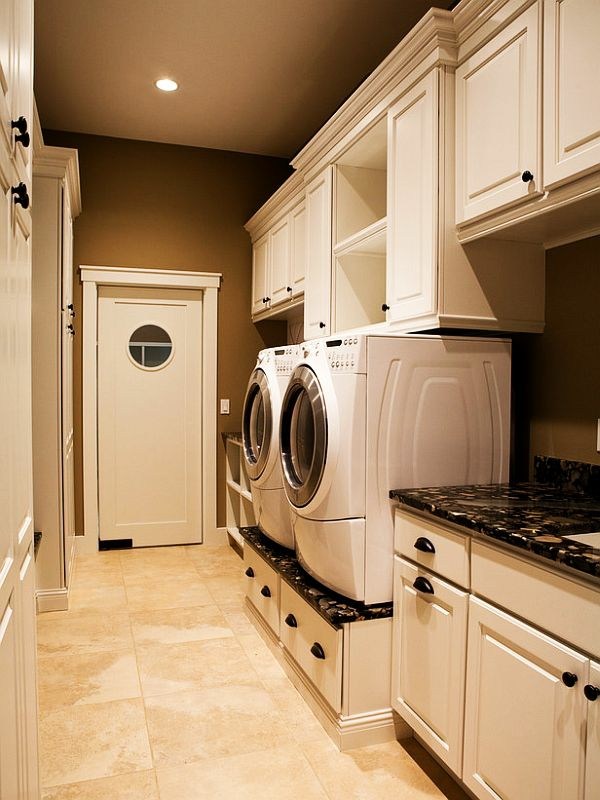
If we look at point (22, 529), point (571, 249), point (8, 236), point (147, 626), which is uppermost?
point (571, 249)

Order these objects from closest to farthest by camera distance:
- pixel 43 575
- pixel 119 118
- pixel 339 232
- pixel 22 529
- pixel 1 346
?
pixel 1 346, pixel 22 529, pixel 339 232, pixel 43 575, pixel 119 118

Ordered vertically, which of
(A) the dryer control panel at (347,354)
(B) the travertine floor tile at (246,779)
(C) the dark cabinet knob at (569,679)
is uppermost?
(A) the dryer control panel at (347,354)

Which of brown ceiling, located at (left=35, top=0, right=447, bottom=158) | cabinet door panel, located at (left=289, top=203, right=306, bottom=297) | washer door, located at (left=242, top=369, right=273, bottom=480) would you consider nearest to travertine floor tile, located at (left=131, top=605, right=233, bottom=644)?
washer door, located at (left=242, top=369, right=273, bottom=480)

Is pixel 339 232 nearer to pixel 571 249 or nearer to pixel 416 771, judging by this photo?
pixel 571 249

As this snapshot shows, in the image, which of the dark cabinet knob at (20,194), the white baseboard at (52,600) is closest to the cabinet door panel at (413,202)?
the dark cabinet knob at (20,194)

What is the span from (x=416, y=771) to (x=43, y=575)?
2.31 metres

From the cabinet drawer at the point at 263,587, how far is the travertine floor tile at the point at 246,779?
0.84m

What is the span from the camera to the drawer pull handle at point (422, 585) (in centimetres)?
201

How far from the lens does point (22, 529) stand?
1363 millimetres

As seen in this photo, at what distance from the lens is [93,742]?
227cm

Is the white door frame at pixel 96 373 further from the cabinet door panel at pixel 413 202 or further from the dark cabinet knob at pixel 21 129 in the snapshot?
the dark cabinet knob at pixel 21 129

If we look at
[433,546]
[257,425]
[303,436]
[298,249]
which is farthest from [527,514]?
[298,249]

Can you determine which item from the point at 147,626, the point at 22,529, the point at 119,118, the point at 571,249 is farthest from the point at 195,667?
the point at 119,118

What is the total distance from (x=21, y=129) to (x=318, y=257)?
7.87ft
